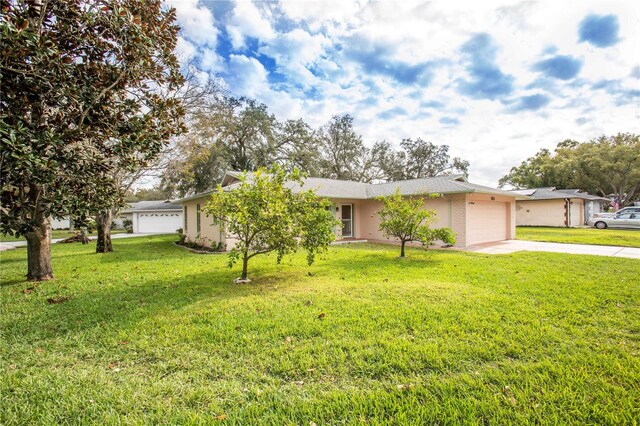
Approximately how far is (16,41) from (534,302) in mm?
8547

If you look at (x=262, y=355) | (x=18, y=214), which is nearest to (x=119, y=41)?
(x=18, y=214)

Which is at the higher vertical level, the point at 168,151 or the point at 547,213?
the point at 168,151

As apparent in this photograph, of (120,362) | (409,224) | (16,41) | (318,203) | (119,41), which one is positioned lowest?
(120,362)

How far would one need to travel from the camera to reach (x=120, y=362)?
3.19 m

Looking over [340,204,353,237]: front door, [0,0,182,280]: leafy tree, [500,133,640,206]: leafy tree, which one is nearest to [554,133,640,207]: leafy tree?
[500,133,640,206]: leafy tree

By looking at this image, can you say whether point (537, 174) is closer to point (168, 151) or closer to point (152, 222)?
point (168, 151)

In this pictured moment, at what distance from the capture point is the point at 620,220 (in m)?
20.5

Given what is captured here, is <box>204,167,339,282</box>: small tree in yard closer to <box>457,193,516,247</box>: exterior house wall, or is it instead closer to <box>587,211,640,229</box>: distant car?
<box>457,193,516,247</box>: exterior house wall

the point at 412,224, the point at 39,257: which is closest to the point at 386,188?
the point at 412,224

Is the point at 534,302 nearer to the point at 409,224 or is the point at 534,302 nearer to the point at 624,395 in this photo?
the point at 624,395

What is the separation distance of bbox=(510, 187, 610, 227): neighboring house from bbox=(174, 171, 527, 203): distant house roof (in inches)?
471

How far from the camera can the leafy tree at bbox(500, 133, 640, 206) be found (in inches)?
1160

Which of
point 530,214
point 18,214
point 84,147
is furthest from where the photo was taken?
point 530,214

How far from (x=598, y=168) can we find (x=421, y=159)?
1836 cm
